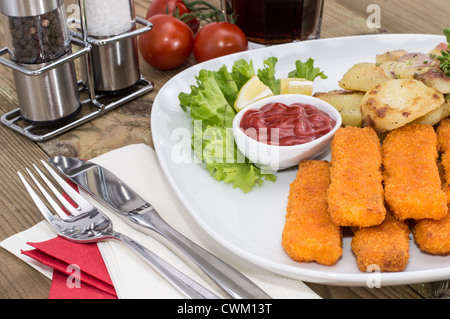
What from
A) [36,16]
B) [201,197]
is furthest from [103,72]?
[201,197]

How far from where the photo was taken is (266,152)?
2246mm

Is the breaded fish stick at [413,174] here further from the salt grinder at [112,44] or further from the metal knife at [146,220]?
the salt grinder at [112,44]

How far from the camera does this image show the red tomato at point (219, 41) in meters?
3.14

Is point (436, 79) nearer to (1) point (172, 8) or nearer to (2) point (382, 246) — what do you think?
(2) point (382, 246)

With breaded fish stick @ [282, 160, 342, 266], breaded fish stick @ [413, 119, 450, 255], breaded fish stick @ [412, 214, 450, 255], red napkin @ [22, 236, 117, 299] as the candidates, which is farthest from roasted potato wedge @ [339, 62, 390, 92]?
red napkin @ [22, 236, 117, 299]

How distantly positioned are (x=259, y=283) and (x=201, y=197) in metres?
0.47

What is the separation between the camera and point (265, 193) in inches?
86.4

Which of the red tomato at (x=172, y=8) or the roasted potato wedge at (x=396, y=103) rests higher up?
the roasted potato wedge at (x=396, y=103)

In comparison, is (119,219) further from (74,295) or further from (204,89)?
(204,89)

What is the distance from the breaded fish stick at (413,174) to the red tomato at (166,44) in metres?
1.39

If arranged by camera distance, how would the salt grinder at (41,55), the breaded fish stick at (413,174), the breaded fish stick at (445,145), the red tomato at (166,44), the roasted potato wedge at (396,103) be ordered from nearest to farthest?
1. the breaded fish stick at (413,174)
2. the breaded fish stick at (445,145)
3. the roasted potato wedge at (396,103)
4. the salt grinder at (41,55)
5. the red tomato at (166,44)

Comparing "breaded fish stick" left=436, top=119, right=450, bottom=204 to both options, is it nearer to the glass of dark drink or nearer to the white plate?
the white plate

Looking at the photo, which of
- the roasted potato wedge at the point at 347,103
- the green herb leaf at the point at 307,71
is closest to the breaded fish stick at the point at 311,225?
the roasted potato wedge at the point at 347,103

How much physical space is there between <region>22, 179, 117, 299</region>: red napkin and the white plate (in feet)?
1.24
